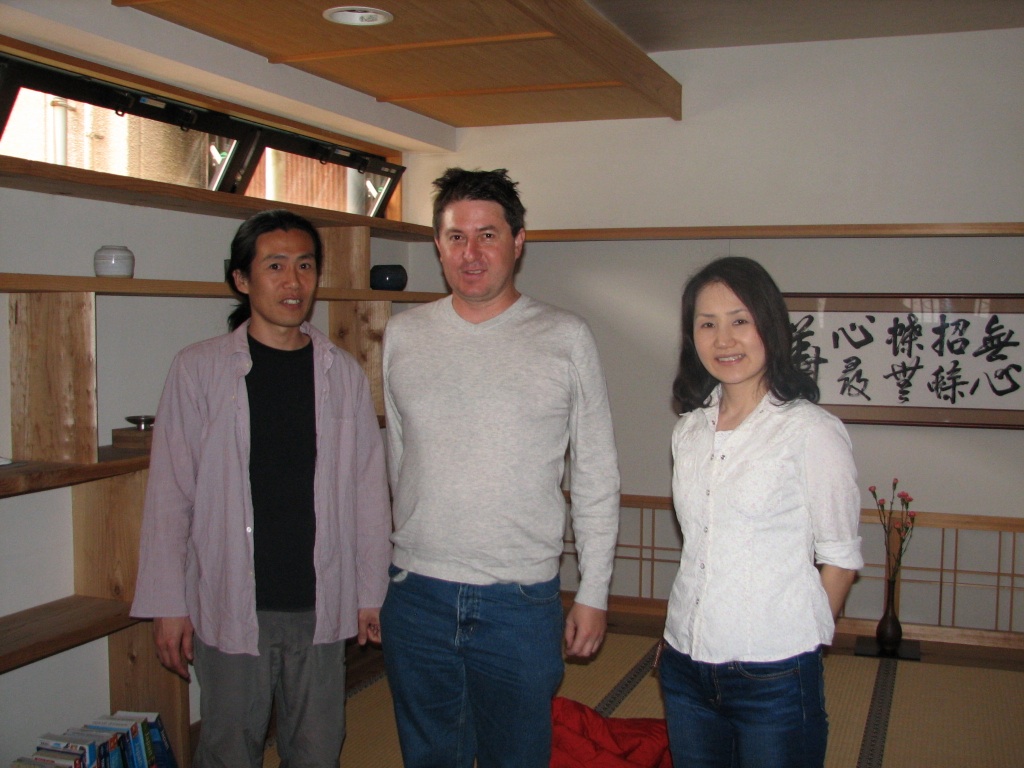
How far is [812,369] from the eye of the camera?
4.46 metres

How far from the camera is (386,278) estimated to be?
3.94m

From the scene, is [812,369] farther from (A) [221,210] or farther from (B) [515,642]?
(B) [515,642]

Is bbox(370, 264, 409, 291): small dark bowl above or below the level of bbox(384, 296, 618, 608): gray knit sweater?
above

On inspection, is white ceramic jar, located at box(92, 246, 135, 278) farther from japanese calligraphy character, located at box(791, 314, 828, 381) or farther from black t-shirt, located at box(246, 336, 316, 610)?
japanese calligraphy character, located at box(791, 314, 828, 381)

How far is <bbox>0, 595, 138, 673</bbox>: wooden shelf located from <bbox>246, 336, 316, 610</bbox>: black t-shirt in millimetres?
674

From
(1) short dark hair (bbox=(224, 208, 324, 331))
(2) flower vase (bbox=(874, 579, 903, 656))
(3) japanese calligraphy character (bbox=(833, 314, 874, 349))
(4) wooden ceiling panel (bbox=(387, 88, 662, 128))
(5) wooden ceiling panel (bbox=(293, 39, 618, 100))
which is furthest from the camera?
(3) japanese calligraphy character (bbox=(833, 314, 874, 349))

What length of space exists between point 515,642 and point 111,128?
6.71 feet

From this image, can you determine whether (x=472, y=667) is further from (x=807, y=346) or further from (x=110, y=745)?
(x=807, y=346)

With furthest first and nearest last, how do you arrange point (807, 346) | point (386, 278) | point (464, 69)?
1. point (807, 346)
2. point (386, 278)
3. point (464, 69)

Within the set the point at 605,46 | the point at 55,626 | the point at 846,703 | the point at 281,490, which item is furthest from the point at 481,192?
the point at 846,703

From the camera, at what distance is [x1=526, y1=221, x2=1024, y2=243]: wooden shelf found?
389 centimetres

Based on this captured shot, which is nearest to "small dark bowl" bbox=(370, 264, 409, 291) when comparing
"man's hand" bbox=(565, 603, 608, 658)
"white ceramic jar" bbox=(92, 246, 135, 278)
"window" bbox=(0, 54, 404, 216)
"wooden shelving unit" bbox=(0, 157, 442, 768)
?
"window" bbox=(0, 54, 404, 216)

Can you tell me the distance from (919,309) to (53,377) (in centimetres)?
347

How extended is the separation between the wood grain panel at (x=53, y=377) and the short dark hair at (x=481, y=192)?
1074 mm
